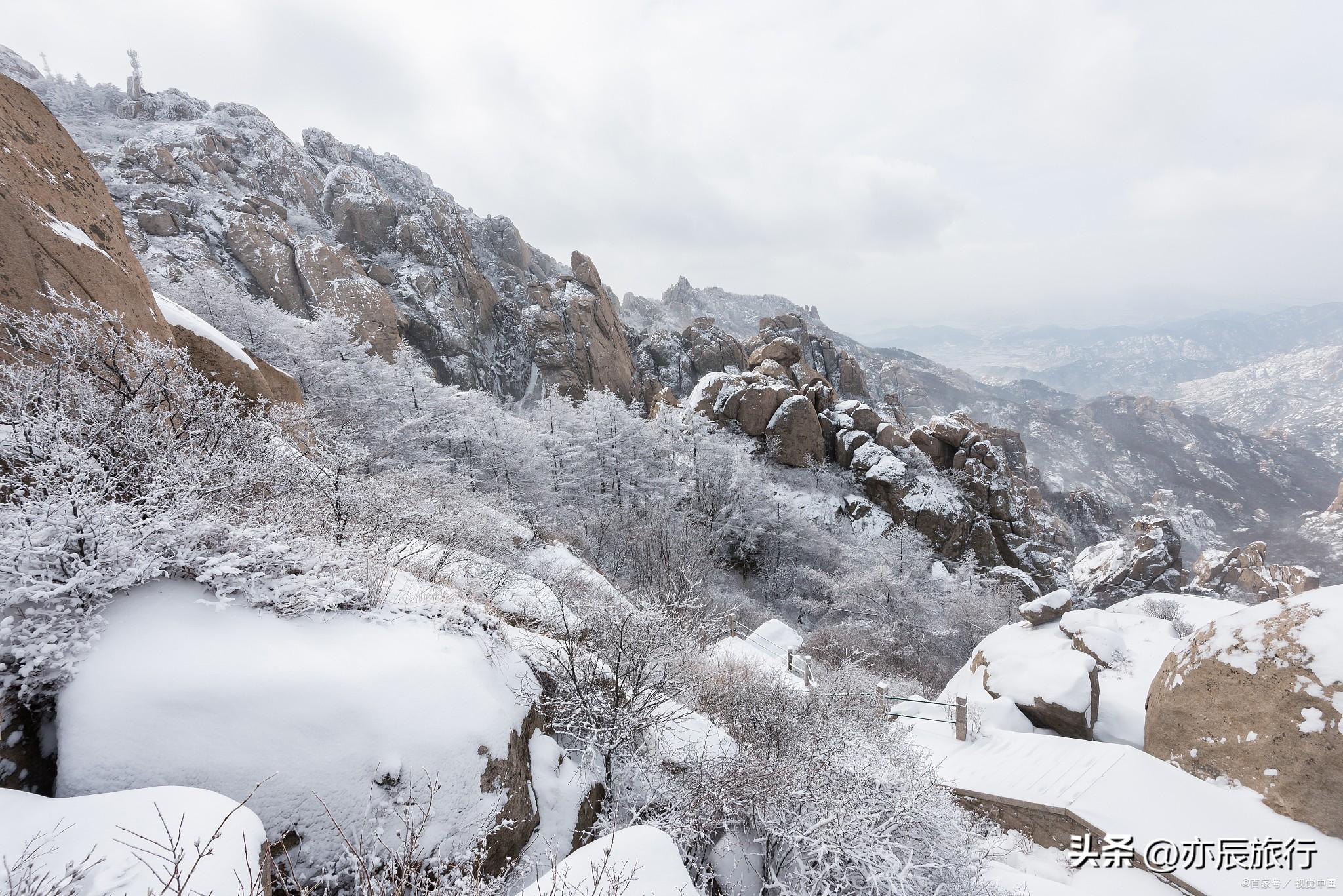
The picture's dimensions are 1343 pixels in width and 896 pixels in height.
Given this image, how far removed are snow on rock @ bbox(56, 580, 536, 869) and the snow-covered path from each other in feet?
22.8

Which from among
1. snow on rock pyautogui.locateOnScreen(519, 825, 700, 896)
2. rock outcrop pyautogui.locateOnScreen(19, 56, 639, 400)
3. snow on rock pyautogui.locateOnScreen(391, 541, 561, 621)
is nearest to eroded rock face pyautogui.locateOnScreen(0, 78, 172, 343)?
snow on rock pyautogui.locateOnScreen(391, 541, 561, 621)

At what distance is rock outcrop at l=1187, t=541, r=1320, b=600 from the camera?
3138 centimetres

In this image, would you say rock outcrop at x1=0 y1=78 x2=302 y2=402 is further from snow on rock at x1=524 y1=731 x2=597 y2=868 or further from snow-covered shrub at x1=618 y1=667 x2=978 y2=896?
snow-covered shrub at x1=618 y1=667 x2=978 y2=896

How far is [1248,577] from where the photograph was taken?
34344mm

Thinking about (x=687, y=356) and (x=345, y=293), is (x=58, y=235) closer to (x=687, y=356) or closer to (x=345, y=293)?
(x=345, y=293)

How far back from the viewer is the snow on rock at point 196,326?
35.0 feet

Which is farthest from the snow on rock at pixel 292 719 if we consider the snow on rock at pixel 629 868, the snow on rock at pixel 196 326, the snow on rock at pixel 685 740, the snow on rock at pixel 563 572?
the snow on rock at pixel 196 326

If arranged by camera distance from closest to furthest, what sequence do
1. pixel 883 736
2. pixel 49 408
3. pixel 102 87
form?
pixel 49 408, pixel 883 736, pixel 102 87

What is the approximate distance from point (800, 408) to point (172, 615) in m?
29.4

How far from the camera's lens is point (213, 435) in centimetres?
721

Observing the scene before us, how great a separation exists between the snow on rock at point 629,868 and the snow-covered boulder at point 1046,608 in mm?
13089

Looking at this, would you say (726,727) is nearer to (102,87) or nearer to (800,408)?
(800,408)

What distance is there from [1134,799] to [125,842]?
11.0 meters

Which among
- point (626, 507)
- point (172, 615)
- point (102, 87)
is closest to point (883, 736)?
point (172, 615)
